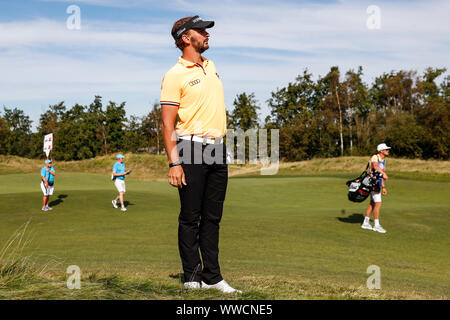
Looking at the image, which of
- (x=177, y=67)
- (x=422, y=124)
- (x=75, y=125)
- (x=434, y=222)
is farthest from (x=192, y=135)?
(x=75, y=125)

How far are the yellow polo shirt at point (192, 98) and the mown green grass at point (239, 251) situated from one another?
1679mm

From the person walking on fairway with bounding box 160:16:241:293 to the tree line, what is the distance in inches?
2554

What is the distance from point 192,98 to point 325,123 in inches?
2894

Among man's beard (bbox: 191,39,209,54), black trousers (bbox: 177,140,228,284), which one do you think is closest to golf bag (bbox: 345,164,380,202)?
black trousers (bbox: 177,140,228,284)

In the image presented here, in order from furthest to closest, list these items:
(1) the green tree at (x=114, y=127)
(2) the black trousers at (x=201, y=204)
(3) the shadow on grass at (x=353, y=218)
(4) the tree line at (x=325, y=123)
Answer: (1) the green tree at (x=114, y=127), (4) the tree line at (x=325, y=123), (3) the shadow on grass at (x=353, y=218), (2) the black trousers at (x=201, y=204)

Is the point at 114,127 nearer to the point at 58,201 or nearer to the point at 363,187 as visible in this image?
the point at 58,201

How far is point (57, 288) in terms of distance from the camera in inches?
164

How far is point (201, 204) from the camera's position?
16.5 feet

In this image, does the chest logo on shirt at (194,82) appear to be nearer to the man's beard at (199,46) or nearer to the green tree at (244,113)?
the man's beard at (199,46)

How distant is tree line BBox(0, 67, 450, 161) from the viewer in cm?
6756

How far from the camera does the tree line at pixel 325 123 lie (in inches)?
2660

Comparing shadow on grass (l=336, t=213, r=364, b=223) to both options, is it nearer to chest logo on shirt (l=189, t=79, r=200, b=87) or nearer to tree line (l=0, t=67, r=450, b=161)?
chest logo on shirt (l=189, t=79, r=200, b=87)

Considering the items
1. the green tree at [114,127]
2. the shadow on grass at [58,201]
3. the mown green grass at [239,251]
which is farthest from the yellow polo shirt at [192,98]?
the green tree at [114,127]
